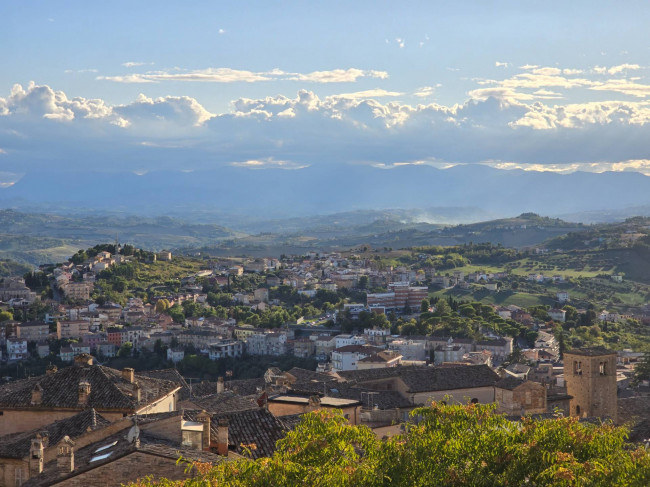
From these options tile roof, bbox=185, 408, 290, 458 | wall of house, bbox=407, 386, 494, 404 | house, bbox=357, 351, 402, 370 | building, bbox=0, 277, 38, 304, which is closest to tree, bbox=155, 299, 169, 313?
building, bbox=0, 277, 38, 304

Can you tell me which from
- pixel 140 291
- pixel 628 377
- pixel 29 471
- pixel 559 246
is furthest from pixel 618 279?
pixel 29 471

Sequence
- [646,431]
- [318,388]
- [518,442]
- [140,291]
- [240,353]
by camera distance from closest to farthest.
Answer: [518,442] → [646,431] → [318,388] → [240,353] → [140,291]

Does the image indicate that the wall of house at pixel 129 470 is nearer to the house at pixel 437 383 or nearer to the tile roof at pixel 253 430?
the tile roof at pixel 253 430

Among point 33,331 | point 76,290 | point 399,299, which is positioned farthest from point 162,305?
point 399,299

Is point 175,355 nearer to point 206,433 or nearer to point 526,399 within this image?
point 526,399

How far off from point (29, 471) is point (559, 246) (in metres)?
154

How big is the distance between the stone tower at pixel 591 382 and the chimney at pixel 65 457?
2378 centimetres

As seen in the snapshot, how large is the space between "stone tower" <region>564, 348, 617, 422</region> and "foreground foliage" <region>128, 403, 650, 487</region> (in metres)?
22.7

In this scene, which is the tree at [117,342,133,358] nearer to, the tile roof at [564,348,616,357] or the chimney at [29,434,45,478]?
the tile roof at [564,348,616,357]

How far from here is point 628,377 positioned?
58312 millimetres

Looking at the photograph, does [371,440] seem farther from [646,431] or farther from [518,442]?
[646,431]

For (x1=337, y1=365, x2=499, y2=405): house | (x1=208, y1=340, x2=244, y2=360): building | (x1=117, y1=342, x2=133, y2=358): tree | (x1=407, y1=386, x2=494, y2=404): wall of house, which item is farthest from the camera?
(x1=117, y1=342, x2=133, y2=358): tree

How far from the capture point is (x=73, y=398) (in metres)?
22.4

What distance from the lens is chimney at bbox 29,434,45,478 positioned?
17.1m
